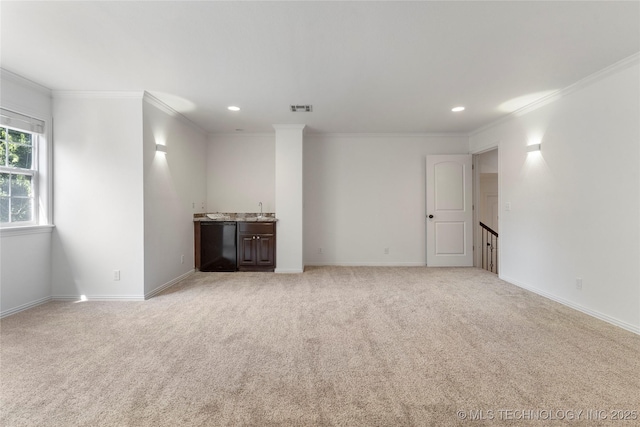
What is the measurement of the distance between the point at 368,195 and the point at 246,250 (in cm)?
255

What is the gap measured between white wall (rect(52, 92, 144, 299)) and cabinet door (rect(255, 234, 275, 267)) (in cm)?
191

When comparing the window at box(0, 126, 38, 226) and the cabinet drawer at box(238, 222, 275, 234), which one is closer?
the window at box(0, 126, 38, 226)

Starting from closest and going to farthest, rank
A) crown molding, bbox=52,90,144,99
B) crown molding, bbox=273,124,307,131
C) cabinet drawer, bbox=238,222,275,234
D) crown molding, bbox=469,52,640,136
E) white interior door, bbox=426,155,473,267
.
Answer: crown molding, bbox=469,52,640,136 < crown molding, bbox=52,90,144,99 < crown molding, bbox=273,124,307,131 < cabinet drawer, bbox=238,222,275,234 < white interior door, bbox=426,155,473,267

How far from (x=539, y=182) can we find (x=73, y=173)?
19.7ft

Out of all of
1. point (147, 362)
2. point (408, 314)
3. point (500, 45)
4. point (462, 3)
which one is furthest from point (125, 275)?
point (500, 45)

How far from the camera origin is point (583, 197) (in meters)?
3.21

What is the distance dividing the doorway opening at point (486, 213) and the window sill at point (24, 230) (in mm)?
6381

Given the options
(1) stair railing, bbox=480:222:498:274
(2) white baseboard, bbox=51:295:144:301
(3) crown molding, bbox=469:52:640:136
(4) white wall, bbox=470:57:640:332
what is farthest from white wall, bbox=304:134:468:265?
(2) white baseboard, bbox=51:295:144:301

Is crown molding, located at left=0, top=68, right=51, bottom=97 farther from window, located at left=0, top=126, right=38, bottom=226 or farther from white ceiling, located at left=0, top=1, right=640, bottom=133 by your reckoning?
window, located at left=0, top=126, right=38, bottom=226

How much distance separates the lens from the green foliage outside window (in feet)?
10.3

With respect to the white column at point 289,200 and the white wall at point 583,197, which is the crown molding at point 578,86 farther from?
the white column at point 289,200

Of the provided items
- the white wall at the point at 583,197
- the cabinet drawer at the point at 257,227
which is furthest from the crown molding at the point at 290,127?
the white wall at the point at 583,197

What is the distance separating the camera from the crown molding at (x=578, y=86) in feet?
8.87

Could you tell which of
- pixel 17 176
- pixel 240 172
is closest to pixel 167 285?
pixel 17 176
